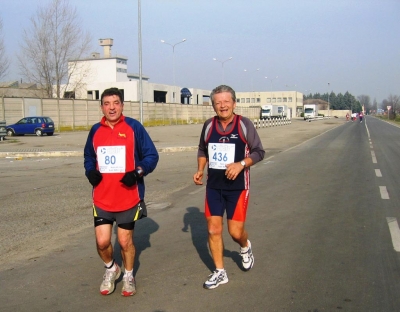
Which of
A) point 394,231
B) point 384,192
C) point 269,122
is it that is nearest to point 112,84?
point 269,122

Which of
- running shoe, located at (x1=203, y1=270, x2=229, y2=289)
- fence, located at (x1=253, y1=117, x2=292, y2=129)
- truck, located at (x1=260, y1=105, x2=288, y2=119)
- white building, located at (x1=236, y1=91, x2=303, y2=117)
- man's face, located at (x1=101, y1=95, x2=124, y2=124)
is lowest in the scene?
fence, located at (x1=253, y1=117, x2=292, y2=129)

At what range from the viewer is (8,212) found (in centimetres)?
831

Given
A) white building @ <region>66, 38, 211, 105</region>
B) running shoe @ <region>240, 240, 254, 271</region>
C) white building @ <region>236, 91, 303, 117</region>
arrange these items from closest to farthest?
running shoe @ <region>240, 240, 254, 271</region>
white building @ <region>66, 38, 211, 105</region>
white building @ <region>236, 91, 303, 117</region>

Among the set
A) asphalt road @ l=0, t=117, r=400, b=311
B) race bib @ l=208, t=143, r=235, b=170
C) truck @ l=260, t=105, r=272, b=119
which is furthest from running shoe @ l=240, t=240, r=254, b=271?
truck @ l=260, t=105, r=272, b=119

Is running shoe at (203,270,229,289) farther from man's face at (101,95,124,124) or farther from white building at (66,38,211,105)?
white building at (66,38,211,105)

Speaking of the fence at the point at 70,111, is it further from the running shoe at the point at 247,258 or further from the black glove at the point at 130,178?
the black glove at the point at 130,178

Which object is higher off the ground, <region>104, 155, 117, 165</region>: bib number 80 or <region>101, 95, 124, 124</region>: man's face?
<region>101, 95, 124, 124</region>: man's face

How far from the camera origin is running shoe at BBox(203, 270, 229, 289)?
4.46 meters

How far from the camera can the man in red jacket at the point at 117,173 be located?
14.0 ft

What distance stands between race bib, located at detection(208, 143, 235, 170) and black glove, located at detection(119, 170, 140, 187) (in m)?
0.79

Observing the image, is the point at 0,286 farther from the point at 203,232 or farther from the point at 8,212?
the point at 8,212

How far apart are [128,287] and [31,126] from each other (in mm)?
31557

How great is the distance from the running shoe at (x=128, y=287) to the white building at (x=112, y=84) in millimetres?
54136

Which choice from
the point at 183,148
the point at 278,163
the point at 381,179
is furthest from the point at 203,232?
the point at 183,148
